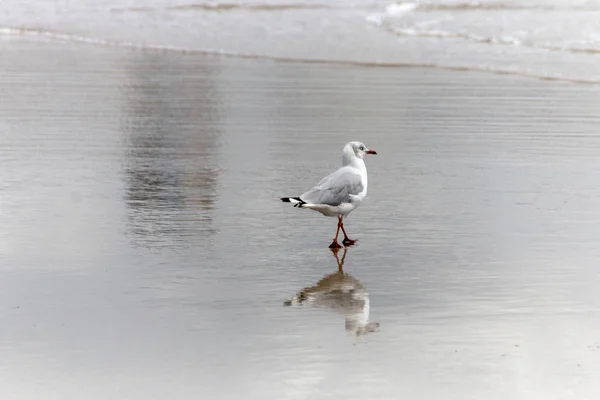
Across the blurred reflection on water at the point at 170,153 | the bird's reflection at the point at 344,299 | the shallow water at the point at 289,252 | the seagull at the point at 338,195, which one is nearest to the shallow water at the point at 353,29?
the blurred reflection on water at the point at 170,153

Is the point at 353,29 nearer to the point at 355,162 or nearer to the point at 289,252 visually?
the point at 355,162

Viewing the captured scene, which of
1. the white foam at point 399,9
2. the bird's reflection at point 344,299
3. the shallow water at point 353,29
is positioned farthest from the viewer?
the white foam at point 399,9

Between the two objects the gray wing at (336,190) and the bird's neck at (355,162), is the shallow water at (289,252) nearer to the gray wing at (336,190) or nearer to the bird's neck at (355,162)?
the gray wing at (336,190)

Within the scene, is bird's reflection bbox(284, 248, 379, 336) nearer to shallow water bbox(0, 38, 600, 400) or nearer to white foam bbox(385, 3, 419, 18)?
shallow water bbox(0, 38, 600, 400)

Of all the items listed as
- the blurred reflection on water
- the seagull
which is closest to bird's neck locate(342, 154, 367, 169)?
the seagull

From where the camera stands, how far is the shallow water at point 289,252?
589 cm

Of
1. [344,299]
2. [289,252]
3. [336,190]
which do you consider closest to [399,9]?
[336,190]

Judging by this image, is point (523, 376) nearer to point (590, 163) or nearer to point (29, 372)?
point (29, 372)

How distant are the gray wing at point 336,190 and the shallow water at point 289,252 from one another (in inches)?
13.5

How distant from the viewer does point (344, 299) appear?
7352mm

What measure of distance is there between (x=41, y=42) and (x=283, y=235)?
72.7 ft

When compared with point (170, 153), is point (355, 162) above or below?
below

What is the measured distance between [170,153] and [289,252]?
17.2 ft

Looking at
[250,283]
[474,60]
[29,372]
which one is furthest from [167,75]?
[29,372]
